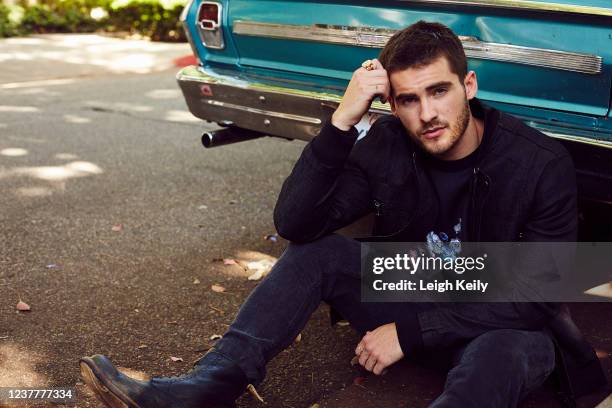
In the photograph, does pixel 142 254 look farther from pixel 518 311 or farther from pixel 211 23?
pixel 518 311

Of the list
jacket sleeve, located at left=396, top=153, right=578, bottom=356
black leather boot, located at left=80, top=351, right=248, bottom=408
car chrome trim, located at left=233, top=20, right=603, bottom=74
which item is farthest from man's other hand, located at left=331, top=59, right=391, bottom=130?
black leather boot, located at left=80, top=351, right=248, bottom=408

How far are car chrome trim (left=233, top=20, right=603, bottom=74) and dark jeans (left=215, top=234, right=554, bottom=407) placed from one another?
111cm

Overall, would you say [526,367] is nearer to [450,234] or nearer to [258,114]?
[450,234]

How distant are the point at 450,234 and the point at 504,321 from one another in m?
0.44

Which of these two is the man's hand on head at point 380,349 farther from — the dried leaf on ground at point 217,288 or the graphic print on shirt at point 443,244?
the dried leaf on ground at point 217,288

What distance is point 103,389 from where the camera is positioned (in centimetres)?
251

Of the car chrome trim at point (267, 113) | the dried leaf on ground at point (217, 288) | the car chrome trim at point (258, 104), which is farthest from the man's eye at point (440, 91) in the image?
the dried leaf on ground at point (217, 288)

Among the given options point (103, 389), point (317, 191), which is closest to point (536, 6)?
point (317, 191)

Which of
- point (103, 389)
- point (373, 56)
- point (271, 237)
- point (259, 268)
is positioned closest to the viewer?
point (103, 389)

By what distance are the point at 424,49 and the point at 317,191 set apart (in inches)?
24.5

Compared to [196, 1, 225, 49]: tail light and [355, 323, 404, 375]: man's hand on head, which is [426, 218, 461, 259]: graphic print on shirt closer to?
[355, 323, 404, 375]: man's hand on head

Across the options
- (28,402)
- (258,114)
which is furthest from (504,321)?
(258,114)

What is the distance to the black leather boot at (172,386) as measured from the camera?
249cm

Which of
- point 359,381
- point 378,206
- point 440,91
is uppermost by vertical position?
point 440,91
